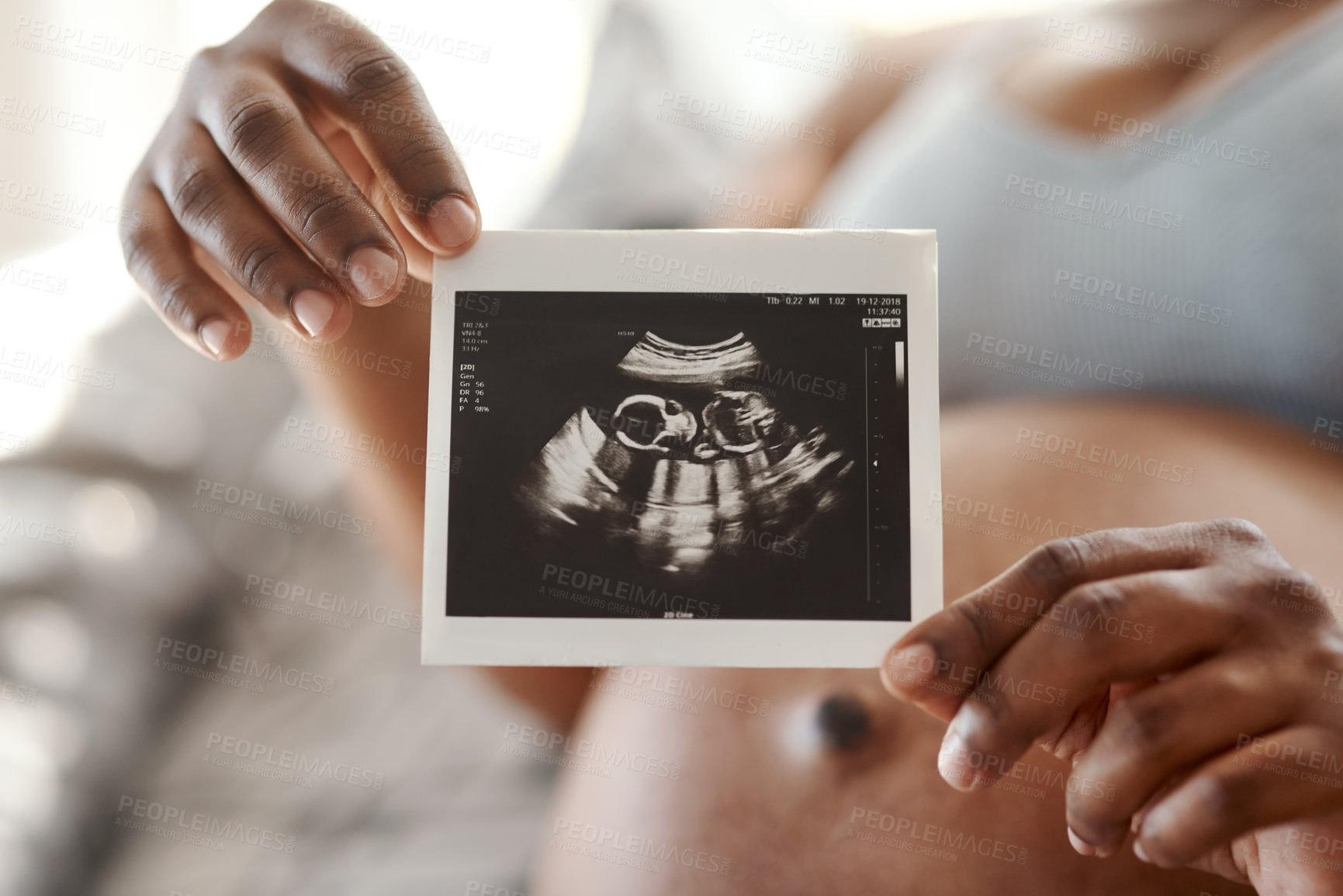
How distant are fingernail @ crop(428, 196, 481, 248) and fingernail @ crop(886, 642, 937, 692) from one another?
40 centimetres

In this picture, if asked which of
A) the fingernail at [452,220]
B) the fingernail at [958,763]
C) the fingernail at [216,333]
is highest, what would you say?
the fingernail at [452,220]

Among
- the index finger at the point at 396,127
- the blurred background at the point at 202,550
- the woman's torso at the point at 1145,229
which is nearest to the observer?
the index finger at the point at 396,127

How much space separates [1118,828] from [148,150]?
810 millimetres

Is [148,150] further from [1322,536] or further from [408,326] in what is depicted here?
[1322,536]

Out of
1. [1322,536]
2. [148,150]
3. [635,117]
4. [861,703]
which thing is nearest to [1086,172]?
[1322,536]

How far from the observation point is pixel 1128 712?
460 millimetres

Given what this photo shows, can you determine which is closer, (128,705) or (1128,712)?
(1128,712)

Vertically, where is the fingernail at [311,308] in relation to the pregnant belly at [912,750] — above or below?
above

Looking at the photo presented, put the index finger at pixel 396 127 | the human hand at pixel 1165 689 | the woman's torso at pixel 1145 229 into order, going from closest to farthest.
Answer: the human hand at pixel 1165 689
the index finger at pixel 396 127
the woman's torso at pixel 1145 229

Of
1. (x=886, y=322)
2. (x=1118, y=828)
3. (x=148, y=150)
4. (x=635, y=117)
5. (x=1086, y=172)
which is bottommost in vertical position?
(x=1118, y=828)

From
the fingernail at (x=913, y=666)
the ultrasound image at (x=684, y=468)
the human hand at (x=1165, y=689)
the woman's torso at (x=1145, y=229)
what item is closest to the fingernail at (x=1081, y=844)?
the human hand at (x=1165, y=689)

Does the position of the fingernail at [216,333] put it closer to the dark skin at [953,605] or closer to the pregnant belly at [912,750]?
the dark skin at [953,605]

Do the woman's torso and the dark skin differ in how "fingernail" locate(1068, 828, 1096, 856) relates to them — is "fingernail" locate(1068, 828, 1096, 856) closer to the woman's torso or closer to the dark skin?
the dark skin

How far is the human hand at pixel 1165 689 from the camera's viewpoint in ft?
1.49
